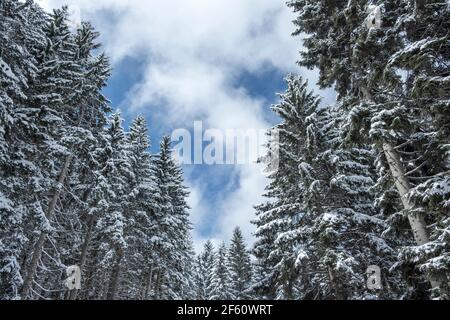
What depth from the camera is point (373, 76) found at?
11.6 m

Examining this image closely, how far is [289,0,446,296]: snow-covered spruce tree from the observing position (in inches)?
415

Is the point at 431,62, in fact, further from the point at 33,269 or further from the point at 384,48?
the point at 33,269

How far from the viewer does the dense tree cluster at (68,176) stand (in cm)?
1541

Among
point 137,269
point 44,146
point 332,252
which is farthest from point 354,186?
point 137,269

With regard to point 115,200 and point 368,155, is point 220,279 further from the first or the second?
point 368,155

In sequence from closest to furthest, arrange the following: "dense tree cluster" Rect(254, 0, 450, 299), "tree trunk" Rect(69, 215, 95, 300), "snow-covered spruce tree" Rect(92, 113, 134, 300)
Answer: "dense tree cluster" Rect(254, 0, 450, 299)
"tree trunk" Rect(69, 215, 95, 300)
"snow-covered spruce tree" Rect(92, 113, 134, 300)

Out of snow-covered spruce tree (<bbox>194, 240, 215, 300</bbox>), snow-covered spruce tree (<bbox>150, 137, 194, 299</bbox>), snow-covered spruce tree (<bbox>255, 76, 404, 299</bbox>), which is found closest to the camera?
snow-covered spruce tree (<bbox>255, 76, 404, 299</bbox>)

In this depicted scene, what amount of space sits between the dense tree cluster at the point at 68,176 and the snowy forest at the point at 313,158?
0.10 meters

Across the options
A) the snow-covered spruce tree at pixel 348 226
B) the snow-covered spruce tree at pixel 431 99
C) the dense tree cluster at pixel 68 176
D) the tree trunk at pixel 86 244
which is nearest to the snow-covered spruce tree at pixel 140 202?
the dense tree cluster at pixel 68 176

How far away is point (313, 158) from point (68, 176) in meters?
15.4

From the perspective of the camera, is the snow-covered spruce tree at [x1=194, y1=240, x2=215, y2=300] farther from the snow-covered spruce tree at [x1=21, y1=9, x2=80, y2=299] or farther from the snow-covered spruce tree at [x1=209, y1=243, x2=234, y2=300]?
the snow-covered spruce tree at [x1=21, y1=9, x2=80, y2=299]

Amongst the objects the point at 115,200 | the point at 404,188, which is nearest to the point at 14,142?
the point at 115,200

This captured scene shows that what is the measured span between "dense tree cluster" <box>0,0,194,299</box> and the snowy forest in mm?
100

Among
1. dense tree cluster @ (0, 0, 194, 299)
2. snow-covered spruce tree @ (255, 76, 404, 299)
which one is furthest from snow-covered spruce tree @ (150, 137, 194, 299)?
snow-covered spruce tree @ (255, 76, 404, 299)
